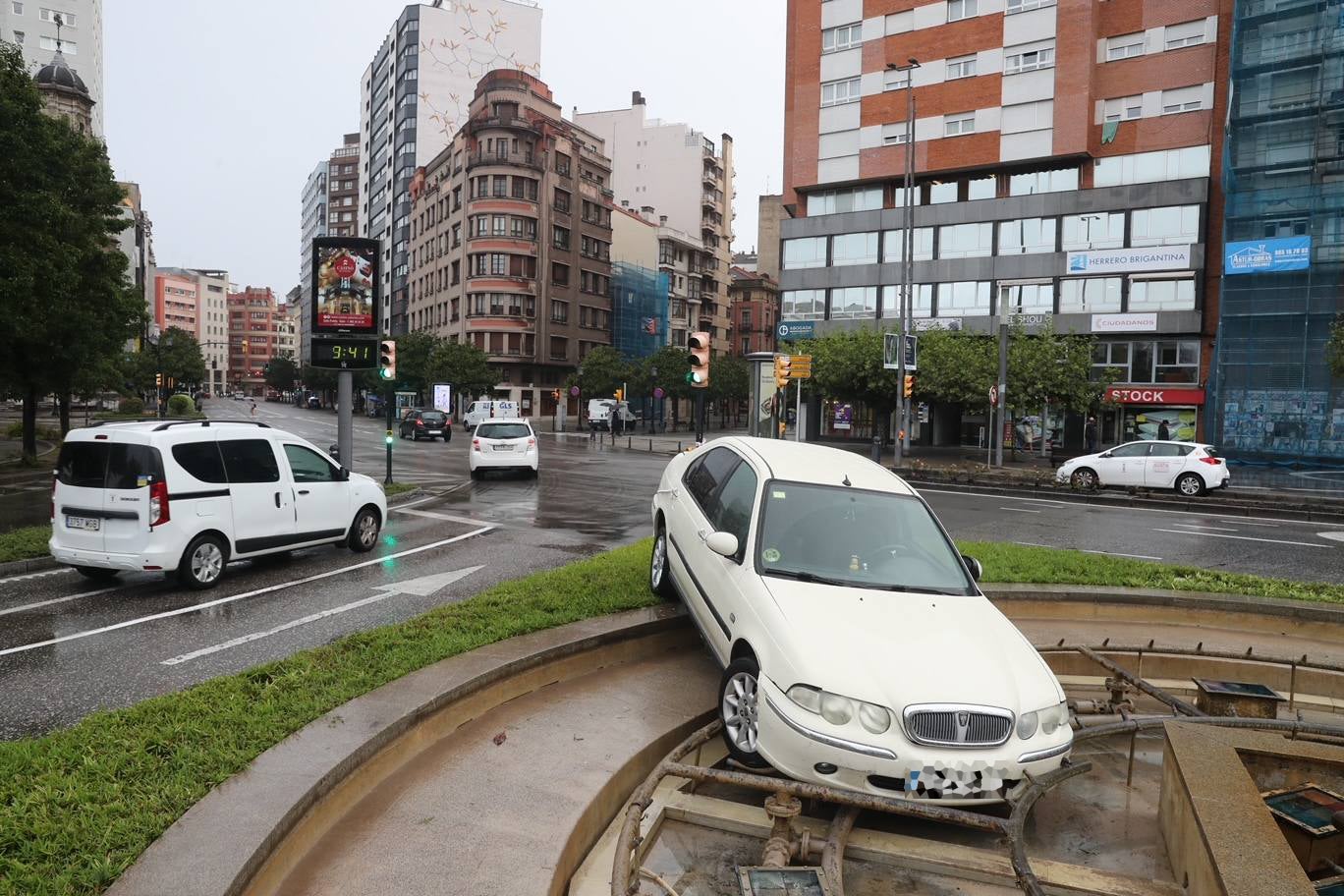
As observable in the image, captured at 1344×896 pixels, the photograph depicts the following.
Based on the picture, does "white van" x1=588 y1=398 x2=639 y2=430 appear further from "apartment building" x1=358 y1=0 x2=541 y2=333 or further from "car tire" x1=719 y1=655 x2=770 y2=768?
"car tire" x1=719 y1=655 x2=770 y2=768

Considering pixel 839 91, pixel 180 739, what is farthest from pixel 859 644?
pixel 839 91

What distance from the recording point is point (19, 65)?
719 inches

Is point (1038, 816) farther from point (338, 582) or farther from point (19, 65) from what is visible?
point (19, 65)

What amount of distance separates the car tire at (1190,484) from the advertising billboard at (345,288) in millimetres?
18920

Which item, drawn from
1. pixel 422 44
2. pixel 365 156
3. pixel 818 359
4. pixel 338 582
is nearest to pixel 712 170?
pixel 422 44

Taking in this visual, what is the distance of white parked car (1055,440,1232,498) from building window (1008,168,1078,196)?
24.6 metres

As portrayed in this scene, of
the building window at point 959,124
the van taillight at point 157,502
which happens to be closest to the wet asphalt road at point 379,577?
the van taillight at point 157,502

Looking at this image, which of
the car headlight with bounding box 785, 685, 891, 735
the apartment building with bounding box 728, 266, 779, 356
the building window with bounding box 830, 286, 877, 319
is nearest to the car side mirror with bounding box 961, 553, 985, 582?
the car headlight with bounding box 785, 685, 891, 735

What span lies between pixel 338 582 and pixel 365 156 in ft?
397

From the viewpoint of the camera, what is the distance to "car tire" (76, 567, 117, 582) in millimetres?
9461

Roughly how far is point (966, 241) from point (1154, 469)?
25.8 meters

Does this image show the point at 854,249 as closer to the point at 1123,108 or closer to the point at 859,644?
the point at 1123,108

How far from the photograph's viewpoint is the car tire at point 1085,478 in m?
22.6

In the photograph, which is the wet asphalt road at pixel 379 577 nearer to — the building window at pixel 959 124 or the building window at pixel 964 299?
the building window at pixel 964 299
